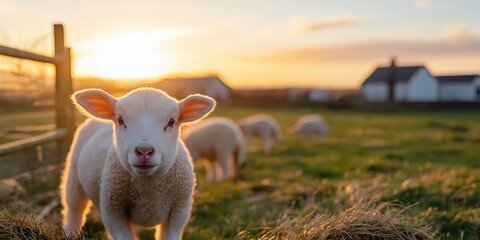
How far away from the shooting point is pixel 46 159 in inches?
267

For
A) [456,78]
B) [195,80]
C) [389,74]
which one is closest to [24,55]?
[389,74]

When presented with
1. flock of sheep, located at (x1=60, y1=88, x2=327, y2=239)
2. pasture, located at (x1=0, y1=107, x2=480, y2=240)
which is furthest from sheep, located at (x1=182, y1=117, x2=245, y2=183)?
flock of sheep, located at (x1=60, y1=88, x2=327, y2=239)

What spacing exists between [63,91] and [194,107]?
10.9ft

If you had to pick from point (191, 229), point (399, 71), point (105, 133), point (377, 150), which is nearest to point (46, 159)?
point (105, 133)

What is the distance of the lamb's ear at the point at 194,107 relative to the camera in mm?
4254

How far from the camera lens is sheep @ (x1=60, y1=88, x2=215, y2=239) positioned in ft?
12.6

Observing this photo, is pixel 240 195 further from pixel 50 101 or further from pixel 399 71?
pixel 399 71

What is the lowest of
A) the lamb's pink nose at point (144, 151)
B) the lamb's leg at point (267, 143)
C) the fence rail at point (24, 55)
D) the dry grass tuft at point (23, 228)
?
the lamb's leg at point (267, 143)

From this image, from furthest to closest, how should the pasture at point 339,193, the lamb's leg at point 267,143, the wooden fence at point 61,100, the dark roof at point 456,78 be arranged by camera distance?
the dark roof at point 456,78 → the lamb's leg at point 267,143 → the wooden fence at point 61,100 → the pasture at point 339,193

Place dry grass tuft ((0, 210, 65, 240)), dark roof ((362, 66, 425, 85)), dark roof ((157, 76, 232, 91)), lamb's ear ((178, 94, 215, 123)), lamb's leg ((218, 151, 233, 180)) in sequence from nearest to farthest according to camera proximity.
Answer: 1. dry grass tuft ((0, 210, 65, 240))
2. lamb's ear ((178, 94, 215, 123))
3. lamb's leg ((218, 151, 233, 180))
4. dark roof ((362, 66, 425, 85))
5. dark roof ((157, 76, 232, 91))

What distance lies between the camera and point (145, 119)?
3855mm

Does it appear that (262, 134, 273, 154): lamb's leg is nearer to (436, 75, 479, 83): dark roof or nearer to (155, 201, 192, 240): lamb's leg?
(155, 201, 192, 240): lamb's leg

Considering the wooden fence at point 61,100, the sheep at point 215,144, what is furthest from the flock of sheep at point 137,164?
the sheep at point 215,144

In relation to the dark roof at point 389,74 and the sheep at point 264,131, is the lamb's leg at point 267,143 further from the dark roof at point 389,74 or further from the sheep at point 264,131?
the dark roof at point 389,74
